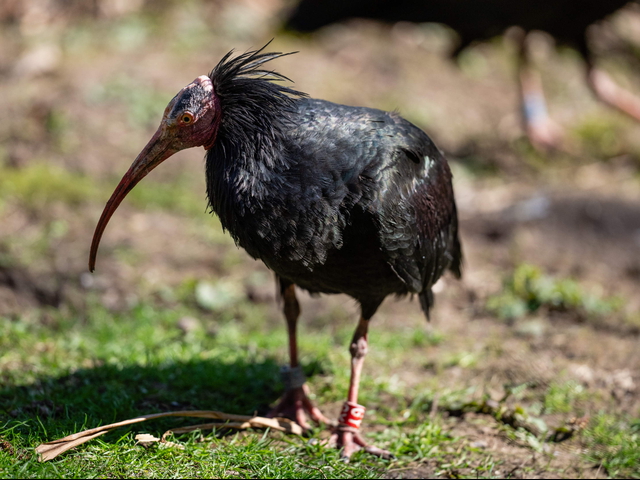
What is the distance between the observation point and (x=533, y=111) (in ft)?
30.2

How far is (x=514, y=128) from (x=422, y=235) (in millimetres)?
6693

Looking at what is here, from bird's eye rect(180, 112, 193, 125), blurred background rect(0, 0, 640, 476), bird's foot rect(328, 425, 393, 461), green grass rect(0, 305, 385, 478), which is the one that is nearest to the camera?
green grass rect(0, 305, 385, 478)

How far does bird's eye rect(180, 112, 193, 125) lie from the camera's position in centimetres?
341

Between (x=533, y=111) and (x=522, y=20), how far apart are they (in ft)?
4.13

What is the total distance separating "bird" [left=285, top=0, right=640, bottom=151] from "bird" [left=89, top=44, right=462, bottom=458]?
18.7 feet

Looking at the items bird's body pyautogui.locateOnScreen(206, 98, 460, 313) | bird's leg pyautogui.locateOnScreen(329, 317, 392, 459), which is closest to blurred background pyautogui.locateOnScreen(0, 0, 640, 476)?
bird's leg pyautogui.locateOnScreen(329, 317, 392, 459)

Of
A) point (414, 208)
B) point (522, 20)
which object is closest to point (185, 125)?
point (414, 208)

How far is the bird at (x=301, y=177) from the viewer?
11.0ft

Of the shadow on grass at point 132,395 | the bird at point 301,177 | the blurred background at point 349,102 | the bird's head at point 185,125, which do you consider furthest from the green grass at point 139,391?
the bird's head at point 185,125

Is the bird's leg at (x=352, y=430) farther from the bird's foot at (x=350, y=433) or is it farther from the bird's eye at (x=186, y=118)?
the bird's eye at (x=186, y=118)

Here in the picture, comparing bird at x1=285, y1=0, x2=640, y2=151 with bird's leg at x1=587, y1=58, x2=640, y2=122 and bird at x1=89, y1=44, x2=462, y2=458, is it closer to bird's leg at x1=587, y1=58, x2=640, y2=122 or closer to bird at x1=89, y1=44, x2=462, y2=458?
bird's leg at x1=587, y1=58, x2=640, y2=122

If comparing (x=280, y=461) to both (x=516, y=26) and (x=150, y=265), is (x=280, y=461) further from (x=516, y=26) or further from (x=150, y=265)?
(x=516, y=26)

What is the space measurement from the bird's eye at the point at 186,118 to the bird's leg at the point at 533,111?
6811mm

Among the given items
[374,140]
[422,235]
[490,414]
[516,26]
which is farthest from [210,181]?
[516,26]
